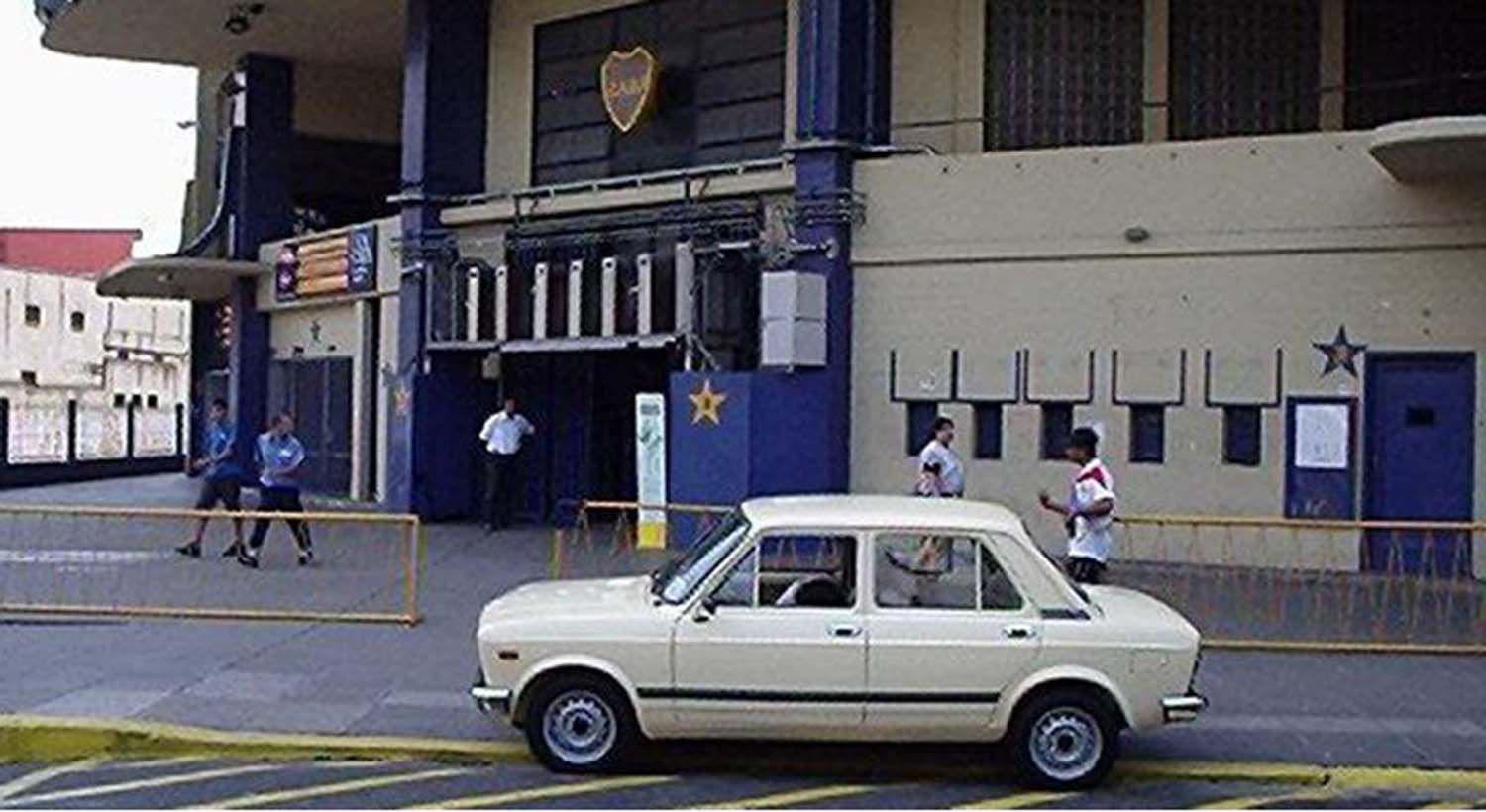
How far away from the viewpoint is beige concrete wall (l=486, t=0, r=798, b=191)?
2406 centimetres

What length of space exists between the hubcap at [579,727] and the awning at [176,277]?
22828 millimetres

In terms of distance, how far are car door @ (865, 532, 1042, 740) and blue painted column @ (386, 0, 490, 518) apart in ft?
52.2

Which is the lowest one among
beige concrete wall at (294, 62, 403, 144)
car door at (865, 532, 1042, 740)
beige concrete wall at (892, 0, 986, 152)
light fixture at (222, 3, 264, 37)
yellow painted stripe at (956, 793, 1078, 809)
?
yellow painted stripe at (956, 793, 1078, 809)

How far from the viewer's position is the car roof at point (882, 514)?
8.80 meters

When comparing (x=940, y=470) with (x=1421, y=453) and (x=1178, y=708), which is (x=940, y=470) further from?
(x=1178, y=708)

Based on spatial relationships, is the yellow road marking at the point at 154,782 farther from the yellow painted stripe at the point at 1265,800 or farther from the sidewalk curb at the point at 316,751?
the yellow painted stripe at the point at 1265,800

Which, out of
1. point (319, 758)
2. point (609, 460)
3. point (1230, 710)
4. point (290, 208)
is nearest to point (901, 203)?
point (609, 460)

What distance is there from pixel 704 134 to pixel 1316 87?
7.61 m

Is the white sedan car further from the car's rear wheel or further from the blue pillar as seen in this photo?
the blue pillar

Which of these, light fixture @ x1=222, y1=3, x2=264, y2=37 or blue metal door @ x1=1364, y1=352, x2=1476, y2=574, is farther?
light fixture @ x1=222, y1=3, x2=264, y2=37

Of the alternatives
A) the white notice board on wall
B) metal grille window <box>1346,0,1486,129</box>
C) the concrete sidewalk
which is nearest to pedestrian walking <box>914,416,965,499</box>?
the concrete sidewalk

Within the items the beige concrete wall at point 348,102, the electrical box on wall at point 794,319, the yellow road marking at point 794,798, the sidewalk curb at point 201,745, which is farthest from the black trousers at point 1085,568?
the beige concrete wall at point 348,102

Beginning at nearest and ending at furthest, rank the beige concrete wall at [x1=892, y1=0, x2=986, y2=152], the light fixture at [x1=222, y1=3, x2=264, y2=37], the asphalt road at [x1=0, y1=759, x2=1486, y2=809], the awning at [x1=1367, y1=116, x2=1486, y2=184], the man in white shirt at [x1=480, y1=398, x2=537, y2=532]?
the asphalt road at [x1=0, y1=759, x2=1486, y2=809] → the awning at [x1=1367, y1=116, x2=1486, y2=184] → the beige concrete wall at [x1=892, y1=0, x2=986, y2=152] → the man in white shirt at [x1=480, y1=398, x2=537, y2=532] → the light fixture at [x1=222, y1=3, x2=264, y2=37]

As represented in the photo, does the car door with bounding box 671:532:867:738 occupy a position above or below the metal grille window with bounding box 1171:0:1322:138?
below
